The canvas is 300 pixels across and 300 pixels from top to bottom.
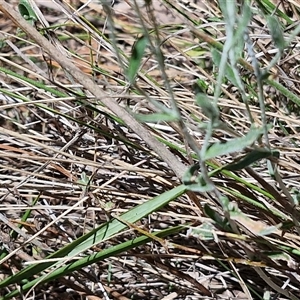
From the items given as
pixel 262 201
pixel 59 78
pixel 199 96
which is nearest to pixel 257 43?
pixel 262 201

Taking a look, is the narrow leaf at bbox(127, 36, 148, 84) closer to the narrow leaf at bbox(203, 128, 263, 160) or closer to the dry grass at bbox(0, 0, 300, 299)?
the narrow leaf at bbox(203, 128, 263, 160)

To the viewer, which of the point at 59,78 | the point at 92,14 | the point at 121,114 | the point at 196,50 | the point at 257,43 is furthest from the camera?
the point at 92,14


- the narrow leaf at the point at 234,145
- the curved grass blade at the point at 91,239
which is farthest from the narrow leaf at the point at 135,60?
the curved grass blade at the point at 91,239

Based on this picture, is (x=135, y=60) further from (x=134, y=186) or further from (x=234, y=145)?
(x=134, y=186)

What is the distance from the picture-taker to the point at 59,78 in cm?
190

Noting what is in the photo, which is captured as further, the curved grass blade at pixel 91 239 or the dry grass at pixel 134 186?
the dry grass at pixel 134 186

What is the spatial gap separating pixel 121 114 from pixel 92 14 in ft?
4.08

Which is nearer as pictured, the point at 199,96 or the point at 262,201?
the point at 199,96

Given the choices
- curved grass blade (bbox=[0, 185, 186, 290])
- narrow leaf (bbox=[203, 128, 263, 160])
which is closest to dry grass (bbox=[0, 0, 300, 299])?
curved grass blade (bbox=[0, 185, 186, 290])

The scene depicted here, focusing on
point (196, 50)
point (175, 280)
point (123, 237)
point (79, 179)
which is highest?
point (196, 50)

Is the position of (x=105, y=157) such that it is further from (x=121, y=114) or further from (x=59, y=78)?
(x=59, y=78)

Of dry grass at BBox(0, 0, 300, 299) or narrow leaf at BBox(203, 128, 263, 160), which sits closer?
narrow leaf at BBox(203, 128, 263, 160)

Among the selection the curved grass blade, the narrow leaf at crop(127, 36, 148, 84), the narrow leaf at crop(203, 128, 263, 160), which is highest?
the narrow leaf at crop(127, 36, 148, 84)

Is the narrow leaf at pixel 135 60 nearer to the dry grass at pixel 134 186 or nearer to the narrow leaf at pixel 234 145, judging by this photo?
the narrow leaf at pixel 234 145
